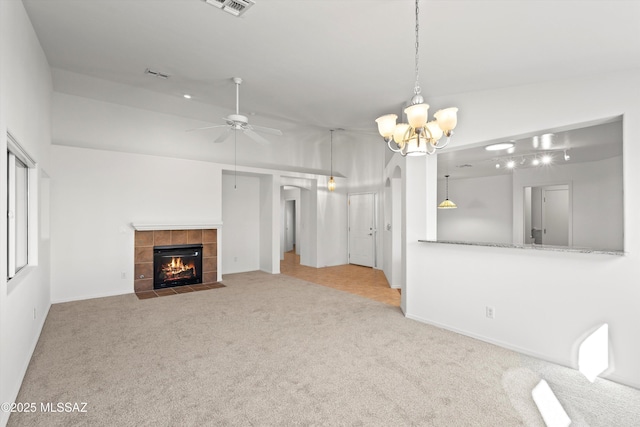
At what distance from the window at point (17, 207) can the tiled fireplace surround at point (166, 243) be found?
88.9 inches

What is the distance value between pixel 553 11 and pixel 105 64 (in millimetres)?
4704

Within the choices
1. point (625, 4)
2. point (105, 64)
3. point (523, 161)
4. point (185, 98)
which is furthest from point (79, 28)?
point (523, 161)

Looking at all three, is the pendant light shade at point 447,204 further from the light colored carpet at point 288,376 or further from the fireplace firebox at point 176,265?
the fireplace firebox at point 176,265

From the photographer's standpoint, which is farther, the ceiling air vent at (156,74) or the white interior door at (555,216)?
the white interior door at (555,216)

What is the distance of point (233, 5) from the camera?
269 centimetres

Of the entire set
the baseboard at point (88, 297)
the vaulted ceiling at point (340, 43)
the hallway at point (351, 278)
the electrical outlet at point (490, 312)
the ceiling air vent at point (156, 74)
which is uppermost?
the ceiling air vent at point (156, 74)

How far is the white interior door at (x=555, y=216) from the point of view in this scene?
23.6 ft

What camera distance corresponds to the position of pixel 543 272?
314 cm

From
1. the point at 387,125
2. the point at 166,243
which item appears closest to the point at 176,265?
the point at 166,243

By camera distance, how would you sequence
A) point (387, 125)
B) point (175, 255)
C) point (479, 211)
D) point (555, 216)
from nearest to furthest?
1. point (387, 125)
2. point (175, 255)
3. point (555, 216)
4. point (479, 211)

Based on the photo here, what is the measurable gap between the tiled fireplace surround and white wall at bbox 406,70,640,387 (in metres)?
4.28

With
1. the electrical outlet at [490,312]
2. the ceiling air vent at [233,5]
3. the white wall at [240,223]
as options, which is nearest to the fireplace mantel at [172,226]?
the white wall at [240,223]

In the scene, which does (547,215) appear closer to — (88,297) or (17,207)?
(17,207)

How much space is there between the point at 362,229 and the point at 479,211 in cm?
309
